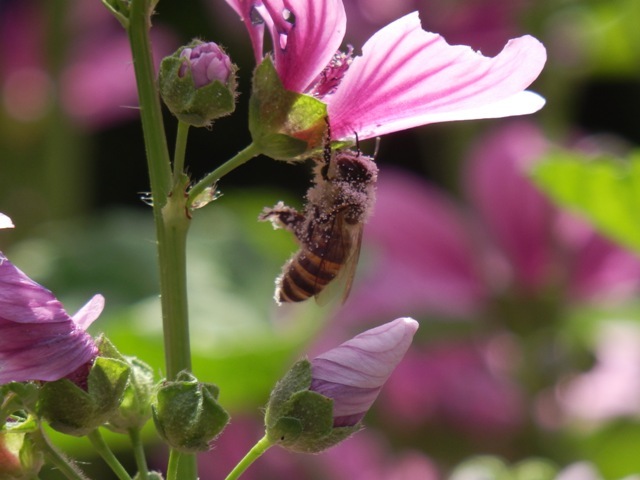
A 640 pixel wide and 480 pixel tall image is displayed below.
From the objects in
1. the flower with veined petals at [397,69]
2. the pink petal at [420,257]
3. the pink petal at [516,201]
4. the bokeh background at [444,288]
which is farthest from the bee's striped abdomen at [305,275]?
the pink petal at [516,201]

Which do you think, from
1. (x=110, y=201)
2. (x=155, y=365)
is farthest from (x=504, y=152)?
(x=110, y=201)

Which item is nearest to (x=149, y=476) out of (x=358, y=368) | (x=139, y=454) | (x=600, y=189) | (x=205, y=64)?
(x=139, y=454)

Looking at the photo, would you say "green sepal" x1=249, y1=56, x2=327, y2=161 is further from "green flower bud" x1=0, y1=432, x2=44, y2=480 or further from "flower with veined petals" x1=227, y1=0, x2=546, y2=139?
"green flower bud" x1=0, y1=432, x2=44, y2=480

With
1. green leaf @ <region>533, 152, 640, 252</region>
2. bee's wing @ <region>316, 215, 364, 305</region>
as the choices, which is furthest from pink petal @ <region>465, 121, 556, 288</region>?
bee's wing @ <region>316, 215, 364, 305</region>

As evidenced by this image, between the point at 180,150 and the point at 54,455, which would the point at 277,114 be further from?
the point at 54,455

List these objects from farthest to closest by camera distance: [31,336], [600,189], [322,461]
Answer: [322,461]
[600,189]
[31,336]

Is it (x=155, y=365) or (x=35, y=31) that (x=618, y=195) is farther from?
(x=35, y=31)
